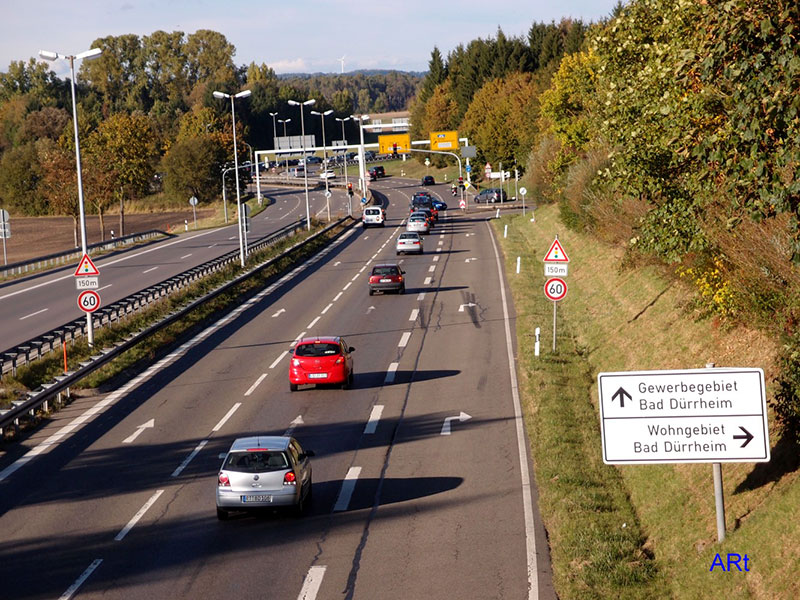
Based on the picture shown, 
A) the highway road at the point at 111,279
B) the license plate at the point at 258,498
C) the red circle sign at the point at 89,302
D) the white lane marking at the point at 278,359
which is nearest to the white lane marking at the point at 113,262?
the highway road at the point at 111,279

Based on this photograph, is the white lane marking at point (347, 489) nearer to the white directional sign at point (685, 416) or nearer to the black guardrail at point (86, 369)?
the white directional sign at point (685, 416)

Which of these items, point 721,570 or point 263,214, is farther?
point 263,214


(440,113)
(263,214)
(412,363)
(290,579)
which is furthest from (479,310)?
(440,113)

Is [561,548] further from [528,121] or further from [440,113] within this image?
[440,113]

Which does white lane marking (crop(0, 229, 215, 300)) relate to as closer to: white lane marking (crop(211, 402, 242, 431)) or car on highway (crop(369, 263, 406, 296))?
car on highway (crop(369, 263, 406, 296))

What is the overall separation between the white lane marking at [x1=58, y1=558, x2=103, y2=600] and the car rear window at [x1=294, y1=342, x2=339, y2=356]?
1224 cm

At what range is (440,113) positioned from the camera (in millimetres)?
166375

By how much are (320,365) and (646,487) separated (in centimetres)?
1144

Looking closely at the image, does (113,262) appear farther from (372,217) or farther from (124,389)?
(124,389)

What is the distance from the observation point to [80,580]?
13789mm

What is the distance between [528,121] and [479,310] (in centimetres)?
6614

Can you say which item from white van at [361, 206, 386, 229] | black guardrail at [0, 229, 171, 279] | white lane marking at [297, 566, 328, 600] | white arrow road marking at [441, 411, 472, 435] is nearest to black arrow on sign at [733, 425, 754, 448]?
white lane marking at [297, 566, 328, 600]

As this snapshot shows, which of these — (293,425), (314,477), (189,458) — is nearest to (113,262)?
(293,425)

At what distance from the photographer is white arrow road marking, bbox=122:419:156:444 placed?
22031mm
